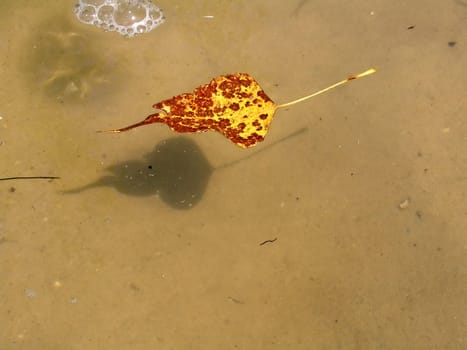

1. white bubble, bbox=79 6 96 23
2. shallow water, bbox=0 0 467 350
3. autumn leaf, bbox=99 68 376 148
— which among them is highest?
white bubble, bbox=79 6 96 23

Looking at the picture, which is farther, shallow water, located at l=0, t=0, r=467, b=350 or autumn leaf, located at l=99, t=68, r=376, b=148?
shallow water, located at l=0, t=0, r=467, b=350

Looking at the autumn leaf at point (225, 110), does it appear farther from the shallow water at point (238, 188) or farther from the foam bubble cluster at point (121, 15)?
the foam bubble cluster at point (121, 15)

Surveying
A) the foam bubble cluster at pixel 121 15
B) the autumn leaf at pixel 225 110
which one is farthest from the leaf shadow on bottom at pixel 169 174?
the foam bubble cluster at pixel 121 15

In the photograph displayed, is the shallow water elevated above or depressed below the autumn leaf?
below

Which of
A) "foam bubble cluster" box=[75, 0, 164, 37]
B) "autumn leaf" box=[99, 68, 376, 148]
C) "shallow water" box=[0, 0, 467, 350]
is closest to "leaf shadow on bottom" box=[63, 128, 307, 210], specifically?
"shallow water" box=[0, 0, 467, 350]

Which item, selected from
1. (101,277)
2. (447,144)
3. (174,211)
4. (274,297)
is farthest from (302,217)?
(101,277)

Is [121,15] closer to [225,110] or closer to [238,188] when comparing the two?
[225,110]

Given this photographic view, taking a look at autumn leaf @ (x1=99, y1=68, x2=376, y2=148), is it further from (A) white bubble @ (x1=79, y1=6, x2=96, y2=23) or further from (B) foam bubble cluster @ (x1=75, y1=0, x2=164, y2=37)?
(A) white bubble @ (x1=79, y1=6, x2=96, y2=23)
